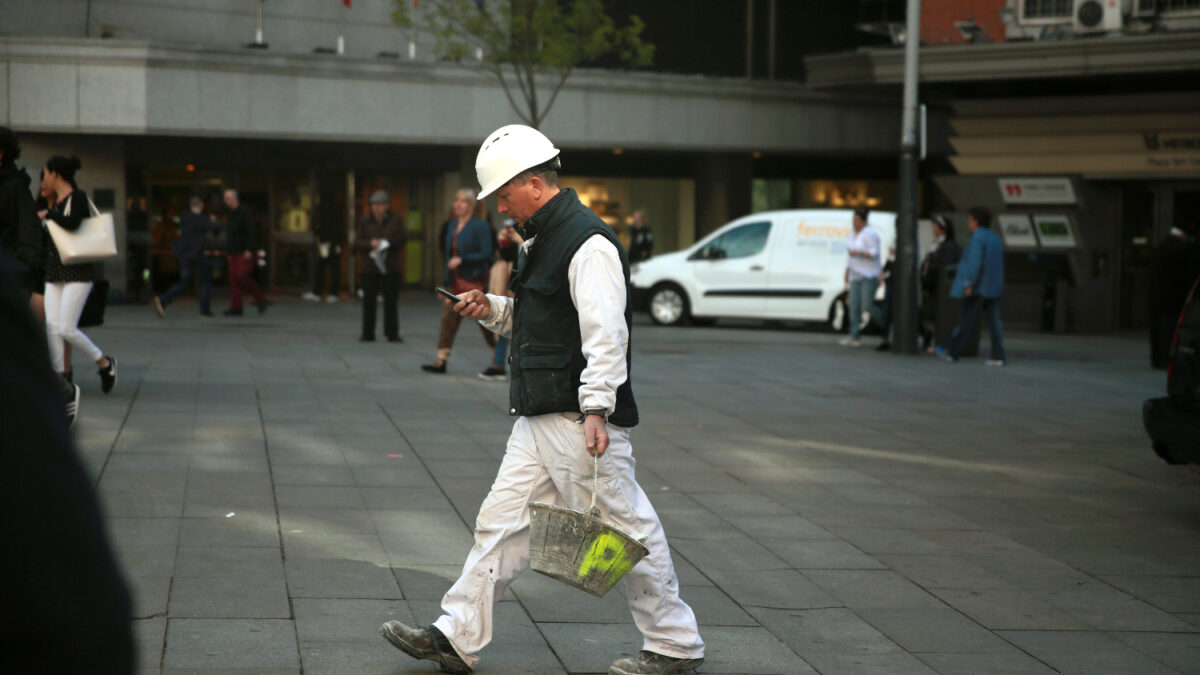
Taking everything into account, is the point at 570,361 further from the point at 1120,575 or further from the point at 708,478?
the point at 708,478

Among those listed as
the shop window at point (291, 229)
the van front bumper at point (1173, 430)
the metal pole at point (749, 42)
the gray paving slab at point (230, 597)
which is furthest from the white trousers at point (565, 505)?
the metal pole at point (749, 42)

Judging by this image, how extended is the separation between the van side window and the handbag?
12242 millimetres

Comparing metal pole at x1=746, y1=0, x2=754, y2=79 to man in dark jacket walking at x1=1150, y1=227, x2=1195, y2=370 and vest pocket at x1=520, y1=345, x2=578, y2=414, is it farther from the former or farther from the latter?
vest pocket at x1=520, y1=345, x2=578, y2=414

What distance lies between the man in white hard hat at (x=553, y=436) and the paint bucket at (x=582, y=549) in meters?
0.17

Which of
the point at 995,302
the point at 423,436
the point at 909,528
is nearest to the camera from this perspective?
the point at 909,528

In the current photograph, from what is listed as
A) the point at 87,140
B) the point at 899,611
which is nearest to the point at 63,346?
the point at 899,611

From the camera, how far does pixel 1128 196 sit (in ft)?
71.3

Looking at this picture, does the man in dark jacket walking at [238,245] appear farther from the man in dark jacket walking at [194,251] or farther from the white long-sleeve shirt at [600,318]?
the white long-sleeve shirt at [600,318]

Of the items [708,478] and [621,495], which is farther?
[708,478]

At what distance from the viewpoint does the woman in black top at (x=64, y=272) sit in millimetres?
9320

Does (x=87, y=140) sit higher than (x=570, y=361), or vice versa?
(x=87, y=140)

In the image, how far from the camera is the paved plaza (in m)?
4.92

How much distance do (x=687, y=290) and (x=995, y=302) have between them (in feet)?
20.6

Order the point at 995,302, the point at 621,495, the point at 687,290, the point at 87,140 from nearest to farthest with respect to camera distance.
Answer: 1. the point at 621,495
2. the point at 995,302
3. the point at 687,290
4. the point at 87,140
